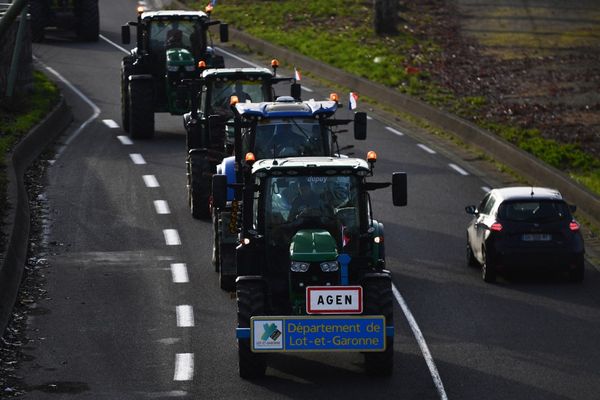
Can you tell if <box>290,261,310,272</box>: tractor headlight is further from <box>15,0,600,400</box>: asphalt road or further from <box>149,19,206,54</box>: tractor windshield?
<box>149,19,206,54</box>: tractor windshield

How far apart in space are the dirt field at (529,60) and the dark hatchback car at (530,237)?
1157 cm

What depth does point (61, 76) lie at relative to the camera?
44562 mm

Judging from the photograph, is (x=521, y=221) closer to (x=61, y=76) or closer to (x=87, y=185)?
(x=87, y=185)

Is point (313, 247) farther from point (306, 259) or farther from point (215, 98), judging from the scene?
point (215, 98)

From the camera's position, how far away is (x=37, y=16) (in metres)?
50.3

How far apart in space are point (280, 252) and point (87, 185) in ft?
40.0

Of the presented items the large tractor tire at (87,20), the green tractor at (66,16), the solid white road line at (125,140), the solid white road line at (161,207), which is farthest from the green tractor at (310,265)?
the green tractor at (66,16)

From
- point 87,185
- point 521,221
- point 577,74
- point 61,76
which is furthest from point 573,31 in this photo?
point 521,221

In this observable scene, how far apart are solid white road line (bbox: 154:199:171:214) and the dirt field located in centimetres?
1137

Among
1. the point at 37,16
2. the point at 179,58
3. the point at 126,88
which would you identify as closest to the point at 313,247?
the point at 179,58

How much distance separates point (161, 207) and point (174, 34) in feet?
27.7

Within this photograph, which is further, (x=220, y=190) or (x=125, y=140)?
(x=125, y=140)

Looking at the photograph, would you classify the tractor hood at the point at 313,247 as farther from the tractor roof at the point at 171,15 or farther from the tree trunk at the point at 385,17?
the tree trunk at the point at 385,17

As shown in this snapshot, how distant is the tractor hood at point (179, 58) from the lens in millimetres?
33906
